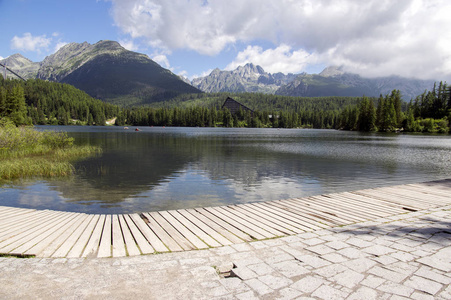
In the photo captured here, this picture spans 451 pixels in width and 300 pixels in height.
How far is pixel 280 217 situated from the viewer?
9625 millimetres

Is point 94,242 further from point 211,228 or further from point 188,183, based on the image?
point 188,183

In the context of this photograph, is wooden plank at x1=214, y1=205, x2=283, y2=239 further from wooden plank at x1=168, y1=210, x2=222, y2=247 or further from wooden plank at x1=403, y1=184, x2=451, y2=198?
wooden plank at x1=403, y1=184, x2=451, y2=198

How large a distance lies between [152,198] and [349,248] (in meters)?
12.9

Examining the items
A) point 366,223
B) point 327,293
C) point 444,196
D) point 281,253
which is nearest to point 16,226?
point 281,253

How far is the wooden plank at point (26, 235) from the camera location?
6.58m

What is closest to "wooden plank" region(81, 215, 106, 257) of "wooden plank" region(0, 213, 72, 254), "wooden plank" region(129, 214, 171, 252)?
"wooden plank" region(129, 214, 171, 252)

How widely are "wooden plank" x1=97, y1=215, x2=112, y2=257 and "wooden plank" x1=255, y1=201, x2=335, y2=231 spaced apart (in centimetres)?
564

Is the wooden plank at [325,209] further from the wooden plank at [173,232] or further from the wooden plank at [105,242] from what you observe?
the wooden plank at [105,242]

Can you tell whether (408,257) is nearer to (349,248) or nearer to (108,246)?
(349,248)

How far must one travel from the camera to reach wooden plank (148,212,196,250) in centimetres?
695

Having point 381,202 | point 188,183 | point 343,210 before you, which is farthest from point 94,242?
point 188,183

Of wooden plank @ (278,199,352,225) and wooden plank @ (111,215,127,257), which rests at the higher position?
wooden plank @ (111,215,127,257)

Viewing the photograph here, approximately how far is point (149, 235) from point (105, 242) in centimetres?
116

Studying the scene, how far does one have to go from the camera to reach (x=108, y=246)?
6.80m
